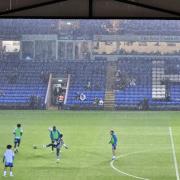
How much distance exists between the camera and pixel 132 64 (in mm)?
31125

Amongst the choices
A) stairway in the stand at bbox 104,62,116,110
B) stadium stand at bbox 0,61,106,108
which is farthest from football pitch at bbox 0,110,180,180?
stadium stand at bbox 0,61,106,108

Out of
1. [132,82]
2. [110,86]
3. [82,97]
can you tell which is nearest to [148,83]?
[132,82]

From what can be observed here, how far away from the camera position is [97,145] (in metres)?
15.9

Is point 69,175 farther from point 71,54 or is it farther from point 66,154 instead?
point 71,54

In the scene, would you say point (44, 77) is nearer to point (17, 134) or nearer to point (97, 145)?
point (97, 145)

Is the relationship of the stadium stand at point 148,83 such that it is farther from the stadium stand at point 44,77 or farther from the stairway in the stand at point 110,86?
the stadium stand at point 44,77

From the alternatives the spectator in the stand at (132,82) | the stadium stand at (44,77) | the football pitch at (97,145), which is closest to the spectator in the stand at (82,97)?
the stadium stand at (44,77)

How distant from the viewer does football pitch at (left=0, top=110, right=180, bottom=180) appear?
40.5 ft

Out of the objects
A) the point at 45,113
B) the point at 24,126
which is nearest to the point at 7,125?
the point at 24,126

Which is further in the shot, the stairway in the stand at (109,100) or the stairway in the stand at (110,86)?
the stairway in the stand at (110,86)

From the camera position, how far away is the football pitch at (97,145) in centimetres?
1234

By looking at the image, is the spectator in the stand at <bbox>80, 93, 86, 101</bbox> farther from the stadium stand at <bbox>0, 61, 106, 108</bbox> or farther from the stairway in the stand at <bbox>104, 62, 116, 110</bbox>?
the stairway in the stand at <bbox>104, 62, 116, 110</bbox>

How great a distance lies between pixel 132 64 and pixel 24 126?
42.1 feet

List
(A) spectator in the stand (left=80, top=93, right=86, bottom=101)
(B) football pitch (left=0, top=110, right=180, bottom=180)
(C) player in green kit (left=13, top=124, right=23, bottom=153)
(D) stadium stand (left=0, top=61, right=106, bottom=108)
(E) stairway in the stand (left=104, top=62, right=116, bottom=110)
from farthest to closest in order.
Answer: (D) stadium stand (left=0, top=61, right=106, bottom=108)
(A) spectator in the stand (left=80, top=93, right=86, bottom=101)
(E) stairway in the stand (left=104, top=62, right=116, bottom=110)
(C) player in green kit (left=13, top=124, right=23, bottom=153)
(B) football pitch (left=0, top=110, right=180, bottom=180)
